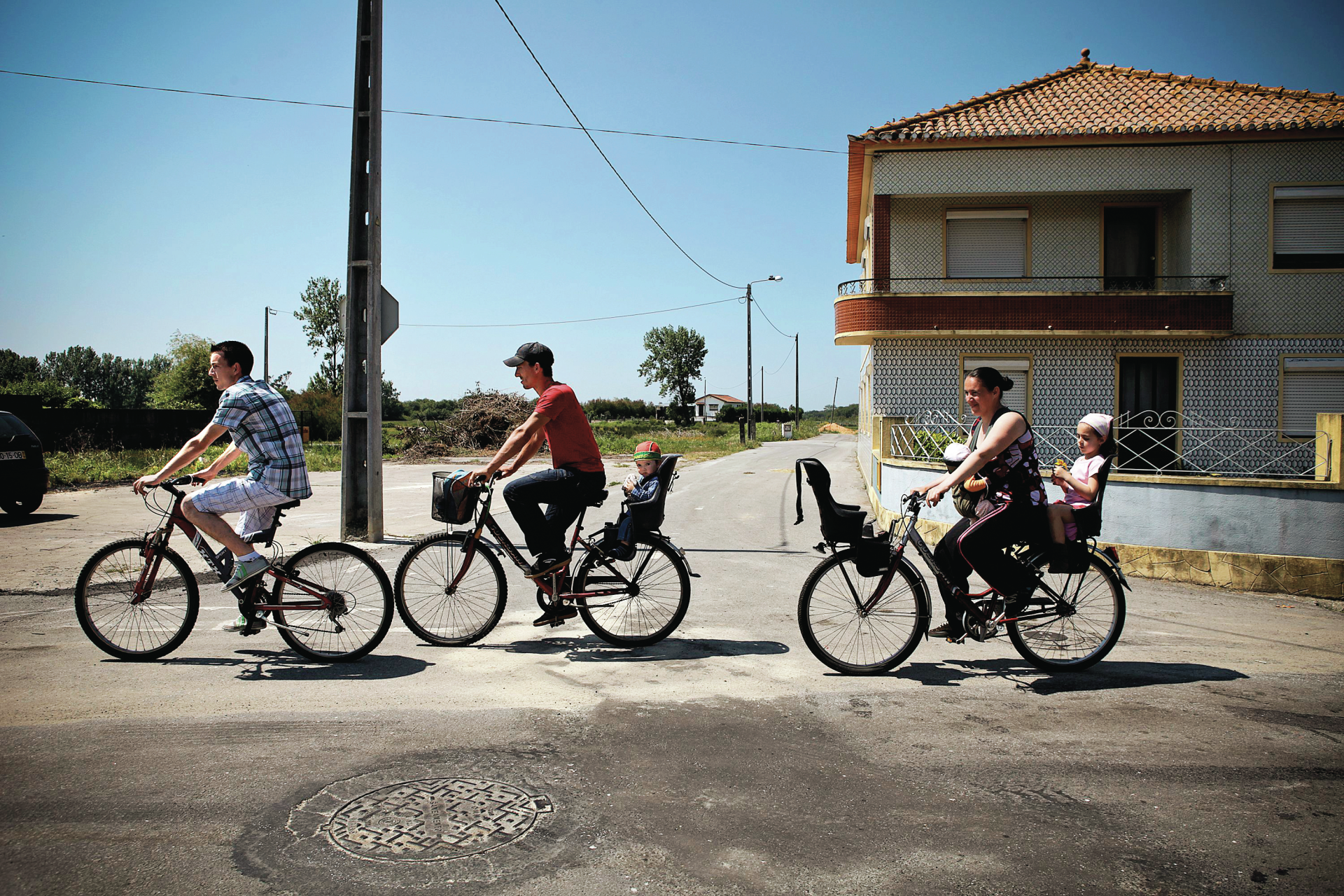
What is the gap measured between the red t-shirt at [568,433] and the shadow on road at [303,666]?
1.63 meters

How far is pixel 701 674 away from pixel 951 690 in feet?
4.96

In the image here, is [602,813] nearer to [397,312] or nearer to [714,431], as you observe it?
[397,312]

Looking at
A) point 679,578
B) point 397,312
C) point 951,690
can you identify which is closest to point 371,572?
point 679,578

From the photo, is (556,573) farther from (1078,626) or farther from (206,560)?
(1078,626)

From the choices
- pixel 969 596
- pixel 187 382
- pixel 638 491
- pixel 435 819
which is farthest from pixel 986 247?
pixel 187 382

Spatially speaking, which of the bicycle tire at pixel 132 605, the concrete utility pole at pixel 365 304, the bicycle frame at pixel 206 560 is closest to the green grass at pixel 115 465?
the concrete utility pole at pixel 365 304

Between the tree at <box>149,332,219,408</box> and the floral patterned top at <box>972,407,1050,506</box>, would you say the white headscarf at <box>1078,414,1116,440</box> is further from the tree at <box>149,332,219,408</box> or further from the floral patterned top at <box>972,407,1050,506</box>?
the tree at <box>149,332,219,408</box>

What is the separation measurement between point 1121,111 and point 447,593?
65.2 ft

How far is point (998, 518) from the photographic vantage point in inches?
200

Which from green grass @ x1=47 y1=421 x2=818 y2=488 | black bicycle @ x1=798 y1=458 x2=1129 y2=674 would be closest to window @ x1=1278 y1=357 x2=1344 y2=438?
green grass @ x1=47 y1=421 x2=818 y2=488

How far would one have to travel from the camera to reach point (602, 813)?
3.38 m

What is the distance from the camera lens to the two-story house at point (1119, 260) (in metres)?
18.0

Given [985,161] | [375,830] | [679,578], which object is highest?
[985,161]

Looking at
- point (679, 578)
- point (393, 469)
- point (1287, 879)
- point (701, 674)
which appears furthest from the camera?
point (393, 469)
